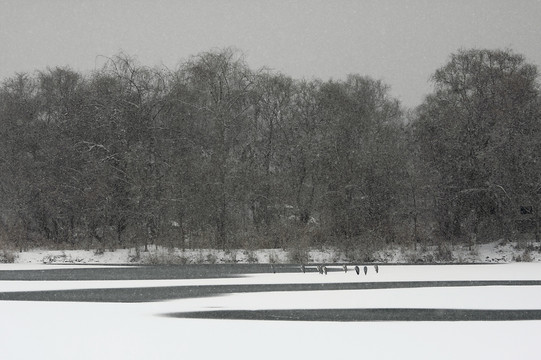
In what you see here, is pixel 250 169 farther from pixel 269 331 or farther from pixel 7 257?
pixel 269 331

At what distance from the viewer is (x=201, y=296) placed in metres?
23.8

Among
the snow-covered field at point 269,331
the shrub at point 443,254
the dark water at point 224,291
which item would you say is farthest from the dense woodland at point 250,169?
the snow-covered field at point 269,331

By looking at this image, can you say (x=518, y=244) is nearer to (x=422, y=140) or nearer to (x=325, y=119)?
(x=422, y=140)

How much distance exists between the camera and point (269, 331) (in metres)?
16.8

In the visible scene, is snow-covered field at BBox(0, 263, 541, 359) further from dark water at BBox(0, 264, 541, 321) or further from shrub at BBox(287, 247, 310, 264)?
shrub at BBox(287, 247, 310, 264)

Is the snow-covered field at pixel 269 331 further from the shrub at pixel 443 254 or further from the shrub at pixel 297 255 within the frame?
the shrub at pixel 297 255

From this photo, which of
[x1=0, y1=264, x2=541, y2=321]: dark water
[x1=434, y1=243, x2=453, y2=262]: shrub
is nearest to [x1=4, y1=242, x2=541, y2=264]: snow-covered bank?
[x1=434, y1=243, x2=453, y2=262]: shrub

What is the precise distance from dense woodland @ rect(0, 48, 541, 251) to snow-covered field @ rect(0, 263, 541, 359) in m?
18.6

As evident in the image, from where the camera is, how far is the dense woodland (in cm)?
4378

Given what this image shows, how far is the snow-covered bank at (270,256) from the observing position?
4059 cm

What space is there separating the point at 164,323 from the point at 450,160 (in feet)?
96.0

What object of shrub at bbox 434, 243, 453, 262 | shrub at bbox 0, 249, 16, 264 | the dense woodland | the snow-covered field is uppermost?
the dense woodland

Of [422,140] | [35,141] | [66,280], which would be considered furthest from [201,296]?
[35,141]

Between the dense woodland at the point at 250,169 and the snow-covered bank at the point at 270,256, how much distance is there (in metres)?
0.81
